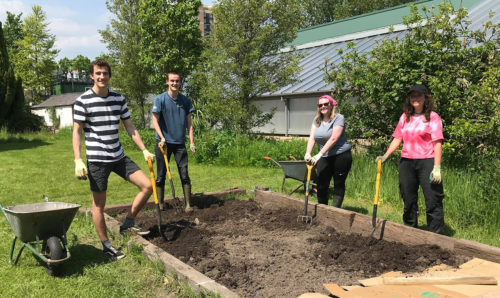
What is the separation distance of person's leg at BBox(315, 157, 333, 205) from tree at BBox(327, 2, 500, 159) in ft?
6.36

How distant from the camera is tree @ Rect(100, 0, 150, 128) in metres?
17.0

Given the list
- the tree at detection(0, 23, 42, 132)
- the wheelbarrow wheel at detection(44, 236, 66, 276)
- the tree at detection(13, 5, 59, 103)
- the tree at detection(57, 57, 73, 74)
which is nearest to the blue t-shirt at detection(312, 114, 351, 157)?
the wheelbarrow wheel at detection(44, 236, 66, 276)

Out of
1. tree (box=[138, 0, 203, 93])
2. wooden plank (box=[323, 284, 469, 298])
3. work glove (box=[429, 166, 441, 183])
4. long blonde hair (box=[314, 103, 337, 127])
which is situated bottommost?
wooden plank (box=[323, 284, 469, 298])

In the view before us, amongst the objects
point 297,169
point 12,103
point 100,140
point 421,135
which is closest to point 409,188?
point 421,135

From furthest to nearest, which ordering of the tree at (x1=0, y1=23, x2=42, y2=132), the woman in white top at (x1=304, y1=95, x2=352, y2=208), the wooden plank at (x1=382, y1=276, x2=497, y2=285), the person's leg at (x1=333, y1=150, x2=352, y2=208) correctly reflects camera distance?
1. the tree at (x1=0, y1=23, x2=42, y2=132)
2. the person's leg at (x1=333, y1=150, x2=352, y2=208)
3. the woman in white top at (x1=304, y1=95, x2=352, y2=208)
4. the wooden plank at (x1=382, y1=276, x2=497, y2=285)

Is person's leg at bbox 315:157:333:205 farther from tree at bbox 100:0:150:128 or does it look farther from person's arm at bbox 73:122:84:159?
tree at bbox 100:0:150:128

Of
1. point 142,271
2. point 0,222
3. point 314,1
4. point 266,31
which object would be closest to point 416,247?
point 142,271

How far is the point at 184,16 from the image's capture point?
13.9m

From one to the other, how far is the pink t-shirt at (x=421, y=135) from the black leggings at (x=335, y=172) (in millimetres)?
928

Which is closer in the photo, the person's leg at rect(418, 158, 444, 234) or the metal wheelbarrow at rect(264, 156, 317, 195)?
the person's leg at rect(418, 158, 444, 234)

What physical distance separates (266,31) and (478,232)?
772 centimetres

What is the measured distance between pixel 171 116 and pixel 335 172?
230cm

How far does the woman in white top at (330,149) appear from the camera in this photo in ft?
15.8

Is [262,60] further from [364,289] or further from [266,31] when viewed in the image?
[364,289]
